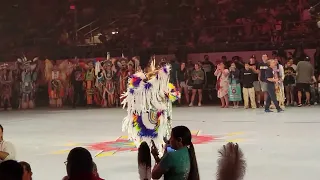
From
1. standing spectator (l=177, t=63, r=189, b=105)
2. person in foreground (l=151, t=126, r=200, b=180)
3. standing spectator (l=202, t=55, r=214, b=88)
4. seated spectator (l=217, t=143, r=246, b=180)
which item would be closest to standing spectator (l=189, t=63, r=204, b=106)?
standing spectator (l=177, t=63, r=189, b=105)

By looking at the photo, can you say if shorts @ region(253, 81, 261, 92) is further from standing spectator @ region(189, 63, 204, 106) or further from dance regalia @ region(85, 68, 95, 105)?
dance regalia @ region(85, 68, 95, 105)

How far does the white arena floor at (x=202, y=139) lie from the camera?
6.23 metres

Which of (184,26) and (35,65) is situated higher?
(184,26)

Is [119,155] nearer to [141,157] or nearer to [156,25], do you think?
[141,157]

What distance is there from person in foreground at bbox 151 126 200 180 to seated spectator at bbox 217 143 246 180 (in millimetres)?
1161

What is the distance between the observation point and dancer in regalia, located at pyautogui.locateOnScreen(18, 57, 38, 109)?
17.5 metres

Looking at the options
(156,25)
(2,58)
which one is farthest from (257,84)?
(2,58)

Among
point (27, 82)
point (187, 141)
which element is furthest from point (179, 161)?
point (27, 82)

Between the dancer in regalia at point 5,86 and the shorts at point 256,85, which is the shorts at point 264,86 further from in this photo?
the dancer in regalia at point 5,86

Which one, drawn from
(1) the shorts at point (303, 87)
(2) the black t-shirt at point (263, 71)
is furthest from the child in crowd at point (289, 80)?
(2) the black t-shirt at point (263, 71)

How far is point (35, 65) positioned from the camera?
17953 mm

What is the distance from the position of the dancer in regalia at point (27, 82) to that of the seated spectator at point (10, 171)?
15234 millimetres

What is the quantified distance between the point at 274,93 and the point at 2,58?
457 inches

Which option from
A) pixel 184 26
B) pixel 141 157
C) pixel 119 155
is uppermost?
pixel 184 26
